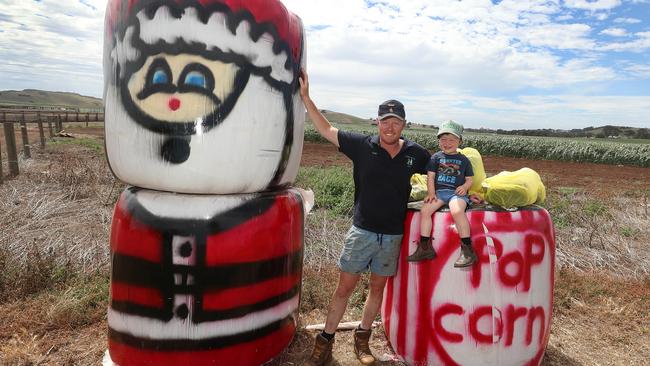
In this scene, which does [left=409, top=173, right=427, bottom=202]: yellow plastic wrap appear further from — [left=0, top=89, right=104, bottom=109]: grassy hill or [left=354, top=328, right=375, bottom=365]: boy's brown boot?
[left=0, top=89, right=104, bottom=109]: grassy hill

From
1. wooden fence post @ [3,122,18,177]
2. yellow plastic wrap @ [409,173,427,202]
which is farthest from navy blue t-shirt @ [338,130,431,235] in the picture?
wooden fence post @ [3,122,18,177]

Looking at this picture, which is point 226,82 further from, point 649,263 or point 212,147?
point 649,263

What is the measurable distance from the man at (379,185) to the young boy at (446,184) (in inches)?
4.8

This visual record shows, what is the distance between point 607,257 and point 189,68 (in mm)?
6243

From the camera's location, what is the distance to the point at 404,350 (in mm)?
3564

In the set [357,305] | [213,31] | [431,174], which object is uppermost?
[213,31]

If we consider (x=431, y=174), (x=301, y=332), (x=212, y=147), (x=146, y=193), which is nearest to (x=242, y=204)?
(x=212, y=147)

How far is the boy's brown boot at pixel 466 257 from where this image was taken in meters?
3.08

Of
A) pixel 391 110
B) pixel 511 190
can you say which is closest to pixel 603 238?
pixel 511 190

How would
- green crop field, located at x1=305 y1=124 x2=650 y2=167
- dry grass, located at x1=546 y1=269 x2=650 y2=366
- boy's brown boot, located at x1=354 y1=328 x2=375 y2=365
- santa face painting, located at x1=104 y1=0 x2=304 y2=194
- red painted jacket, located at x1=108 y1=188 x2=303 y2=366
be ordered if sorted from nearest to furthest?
santa face painting, located at x1=104 y1=0 x2=304 y2=194, red painted jacket, located at x1=108 y1=188 x2=303 y2=366, boy's brown boot, located at x1=354 y1=328 x2=375 y2=365, dry grass, located at x1=546 y1=269 x2=650 y2=366, green crop field, located at x1=305 y1=124 x2=650 y2=167

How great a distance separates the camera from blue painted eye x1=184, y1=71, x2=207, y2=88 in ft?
9.12

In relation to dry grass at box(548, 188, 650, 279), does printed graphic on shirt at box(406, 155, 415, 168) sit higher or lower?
higher

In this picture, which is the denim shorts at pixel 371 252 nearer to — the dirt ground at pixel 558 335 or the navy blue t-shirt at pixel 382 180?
the navy blue t-shirt at pixel 382 180

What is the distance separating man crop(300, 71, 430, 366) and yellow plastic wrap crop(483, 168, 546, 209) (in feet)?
1.68
